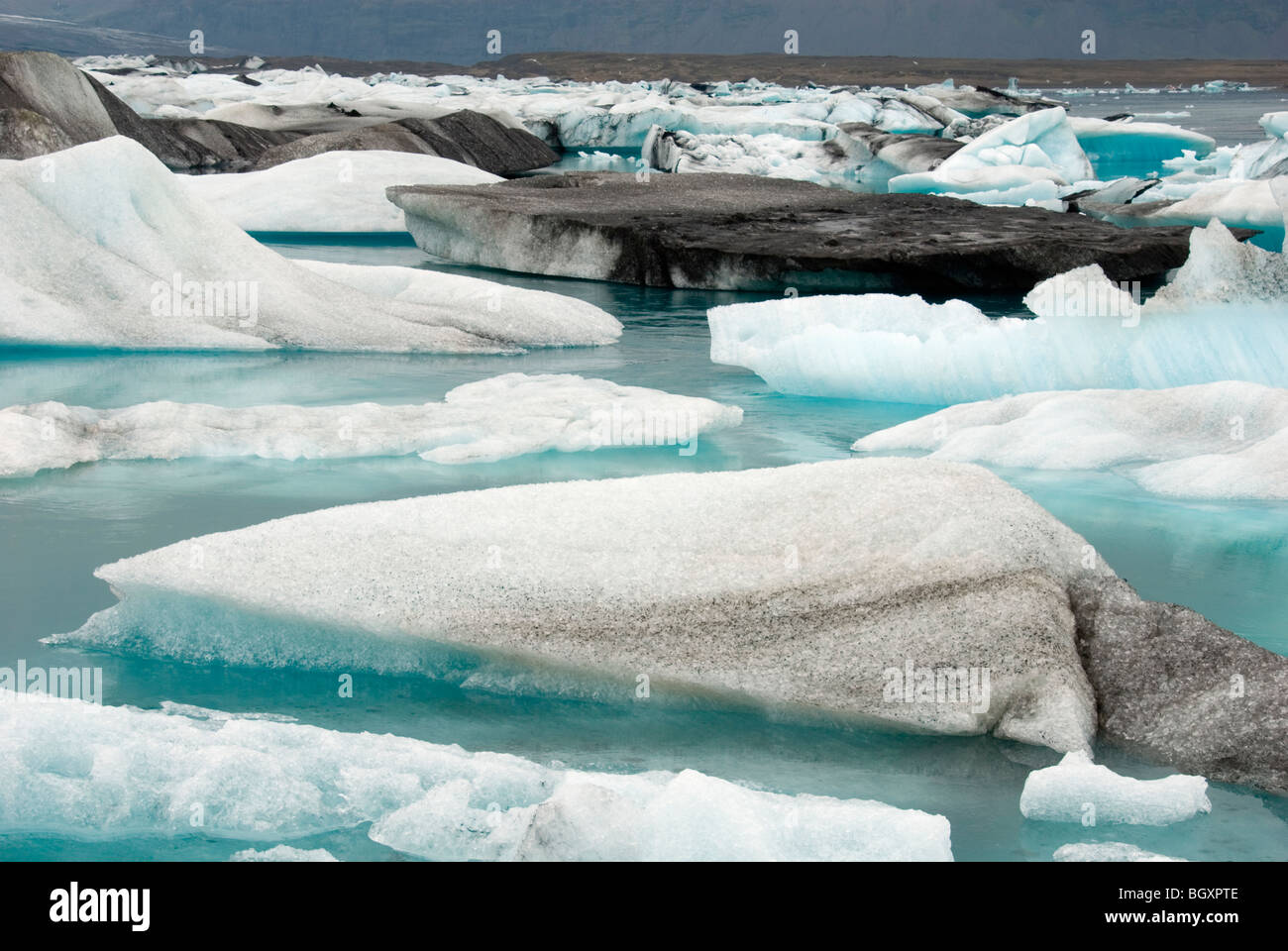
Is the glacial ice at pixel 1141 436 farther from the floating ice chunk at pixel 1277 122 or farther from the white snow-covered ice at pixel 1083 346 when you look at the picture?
the floating ice chunk at pixel 1277 122

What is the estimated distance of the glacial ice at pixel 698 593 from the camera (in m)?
3.07

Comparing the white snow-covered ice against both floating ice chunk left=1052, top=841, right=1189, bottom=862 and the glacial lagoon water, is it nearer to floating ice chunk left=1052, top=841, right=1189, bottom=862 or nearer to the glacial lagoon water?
the glacial lagoon water

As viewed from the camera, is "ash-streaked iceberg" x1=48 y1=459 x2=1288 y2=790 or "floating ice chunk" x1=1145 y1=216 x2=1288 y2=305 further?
"floating ice chunk" x1=1145 y1=216 x2=1288 y2=305

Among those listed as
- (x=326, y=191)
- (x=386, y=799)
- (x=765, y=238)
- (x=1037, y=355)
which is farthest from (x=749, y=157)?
(x=386, y=799)

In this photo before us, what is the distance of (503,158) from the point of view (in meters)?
21.0

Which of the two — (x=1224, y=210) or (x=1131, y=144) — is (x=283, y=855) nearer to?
(x=1224, y=210)

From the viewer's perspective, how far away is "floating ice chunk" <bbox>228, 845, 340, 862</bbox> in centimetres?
244

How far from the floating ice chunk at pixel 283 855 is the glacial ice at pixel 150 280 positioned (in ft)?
17.1

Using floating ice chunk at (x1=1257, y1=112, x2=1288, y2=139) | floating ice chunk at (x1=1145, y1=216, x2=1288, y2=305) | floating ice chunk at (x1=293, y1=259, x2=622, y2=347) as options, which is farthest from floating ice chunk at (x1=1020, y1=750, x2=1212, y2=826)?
floating ice chunk at (x1=1257, y1=112, x2=1288, y2=139)

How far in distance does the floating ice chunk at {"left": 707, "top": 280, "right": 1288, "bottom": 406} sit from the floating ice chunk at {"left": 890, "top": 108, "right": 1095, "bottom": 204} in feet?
36.2

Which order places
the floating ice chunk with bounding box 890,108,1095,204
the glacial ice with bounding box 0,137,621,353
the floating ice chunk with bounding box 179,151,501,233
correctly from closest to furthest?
the glacial ice with bounding box 0,137,621,353 < the floating ice chunk with bounding box 179,151,501,233 < the floating ice chunk with bounding box 890,108,1095,204

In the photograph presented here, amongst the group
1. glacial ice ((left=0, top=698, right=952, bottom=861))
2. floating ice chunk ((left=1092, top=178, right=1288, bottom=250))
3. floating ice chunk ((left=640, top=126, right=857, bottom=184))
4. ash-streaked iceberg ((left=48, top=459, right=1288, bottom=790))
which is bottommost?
glacial ice ((left=0, top=698, right=952, bottom=861))

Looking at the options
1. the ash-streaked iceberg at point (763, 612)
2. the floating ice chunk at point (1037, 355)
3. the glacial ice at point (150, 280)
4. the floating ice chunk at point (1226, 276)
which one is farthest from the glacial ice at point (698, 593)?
the glacial ice at point (150, 280)
